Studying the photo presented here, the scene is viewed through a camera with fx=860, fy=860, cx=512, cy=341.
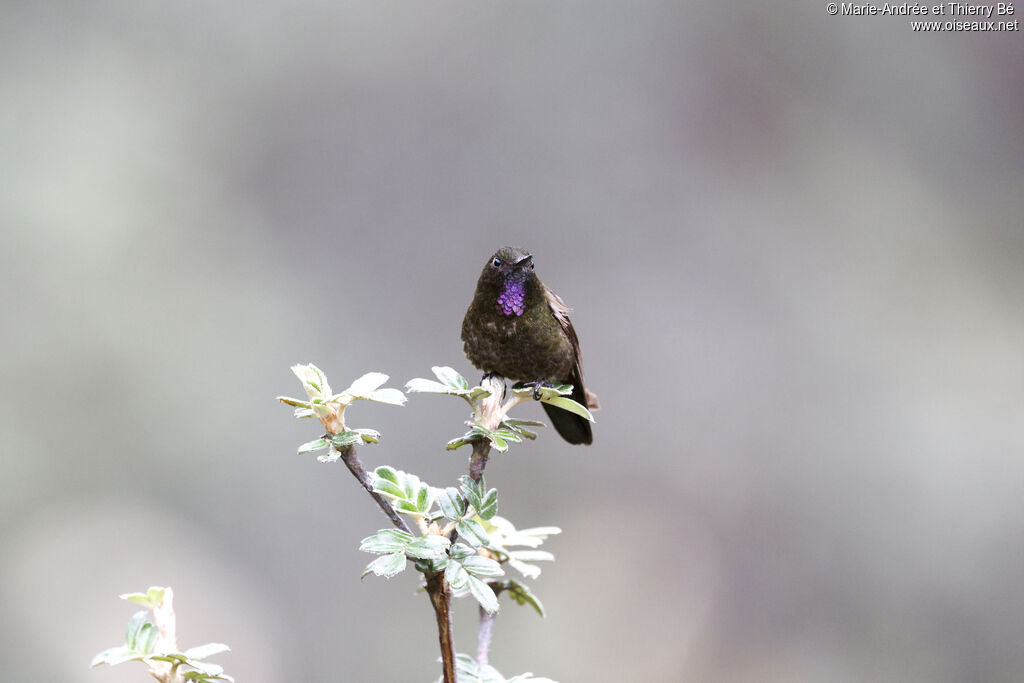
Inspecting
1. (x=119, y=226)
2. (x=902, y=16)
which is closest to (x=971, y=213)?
(x=902, y=16)

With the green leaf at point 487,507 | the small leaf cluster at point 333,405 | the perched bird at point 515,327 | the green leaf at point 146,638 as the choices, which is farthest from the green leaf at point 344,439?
the perched bird at point 515,327

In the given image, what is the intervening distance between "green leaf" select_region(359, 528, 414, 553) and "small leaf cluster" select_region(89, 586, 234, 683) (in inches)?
5.2

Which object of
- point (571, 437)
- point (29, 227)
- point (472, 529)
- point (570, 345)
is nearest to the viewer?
point (472, 529)

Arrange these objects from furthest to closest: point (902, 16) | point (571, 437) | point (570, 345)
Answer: point (902, 16) → point (571, 437) → point (570, 345)

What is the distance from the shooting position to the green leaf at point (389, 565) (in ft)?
1.94

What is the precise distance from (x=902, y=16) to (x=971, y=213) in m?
0.79

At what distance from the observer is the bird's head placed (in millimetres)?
995

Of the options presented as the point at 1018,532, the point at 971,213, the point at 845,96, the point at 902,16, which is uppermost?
the point at 902,16

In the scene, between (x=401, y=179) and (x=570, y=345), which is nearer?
(x=570, y=345)

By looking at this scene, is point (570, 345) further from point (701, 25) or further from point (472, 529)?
point (701, 25)

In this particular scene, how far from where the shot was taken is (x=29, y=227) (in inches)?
117

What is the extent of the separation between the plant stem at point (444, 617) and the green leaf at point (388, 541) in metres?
0.04

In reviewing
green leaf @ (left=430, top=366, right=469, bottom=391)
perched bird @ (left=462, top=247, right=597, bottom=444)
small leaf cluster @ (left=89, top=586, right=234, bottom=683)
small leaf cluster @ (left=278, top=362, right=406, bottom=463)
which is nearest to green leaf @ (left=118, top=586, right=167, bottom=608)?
small leaf cluster @ (left=89, top=586, right=234, bottom=683)

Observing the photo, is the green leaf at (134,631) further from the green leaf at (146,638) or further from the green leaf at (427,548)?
the green leaf at (427,548)
